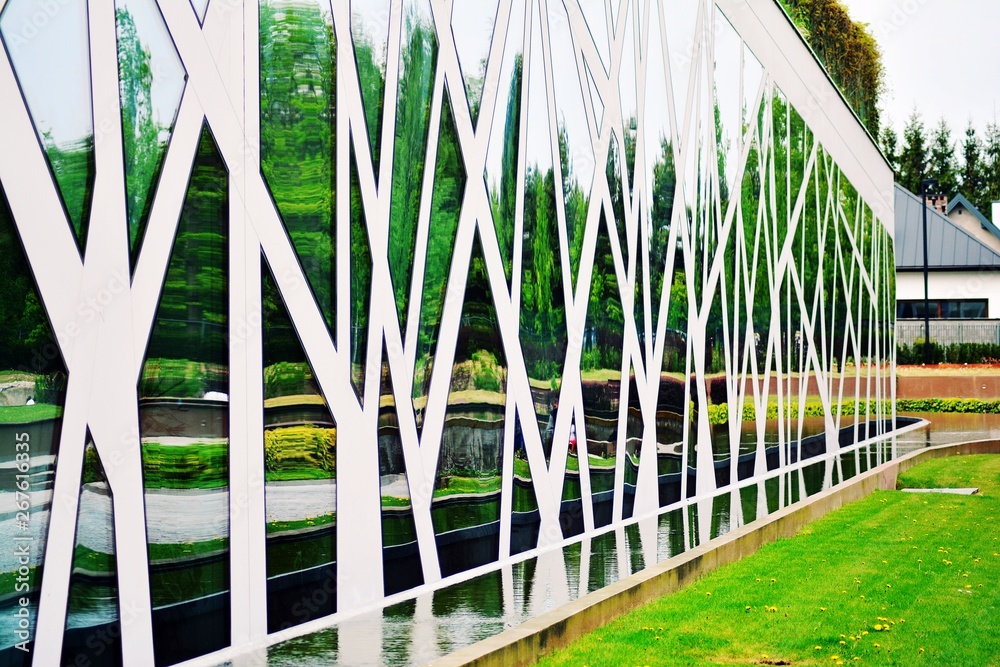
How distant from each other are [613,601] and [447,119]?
351 cm

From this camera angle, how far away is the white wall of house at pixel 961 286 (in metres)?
56.0

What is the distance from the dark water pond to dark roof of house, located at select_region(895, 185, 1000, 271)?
48657 mm

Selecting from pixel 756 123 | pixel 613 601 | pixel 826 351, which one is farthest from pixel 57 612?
pixel 826 351

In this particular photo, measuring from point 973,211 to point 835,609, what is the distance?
214 feet

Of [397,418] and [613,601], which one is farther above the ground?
[397,418]

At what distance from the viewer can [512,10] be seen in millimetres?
8727

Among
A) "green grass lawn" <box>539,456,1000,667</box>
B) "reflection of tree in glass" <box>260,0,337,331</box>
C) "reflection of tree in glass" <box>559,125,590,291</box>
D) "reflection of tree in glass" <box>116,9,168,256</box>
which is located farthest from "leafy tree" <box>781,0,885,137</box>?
"reflection of tree in glass" <box>116,9,168,256</box>

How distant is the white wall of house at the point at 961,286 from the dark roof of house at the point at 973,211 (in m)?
9.97

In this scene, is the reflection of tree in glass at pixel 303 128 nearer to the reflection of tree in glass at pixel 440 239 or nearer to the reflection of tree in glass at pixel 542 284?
the reflection of tree in glass at pixel 440 239

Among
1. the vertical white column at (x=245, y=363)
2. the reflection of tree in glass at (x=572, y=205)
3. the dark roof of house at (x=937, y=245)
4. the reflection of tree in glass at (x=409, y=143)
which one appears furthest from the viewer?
the dark roof of house at (x=937, y=245)

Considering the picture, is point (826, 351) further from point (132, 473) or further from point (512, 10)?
point (132, 473)

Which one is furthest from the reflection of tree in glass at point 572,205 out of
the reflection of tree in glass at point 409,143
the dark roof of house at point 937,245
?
the dark roof of house at point 937,245

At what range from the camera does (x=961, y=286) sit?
56344 millimetres

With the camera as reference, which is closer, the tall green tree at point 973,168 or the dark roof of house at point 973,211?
the dark roof of house at point 973,211
